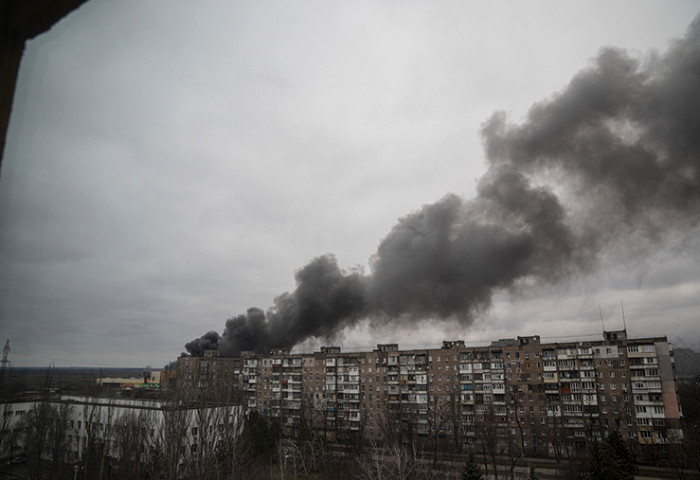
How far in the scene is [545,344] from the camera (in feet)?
140

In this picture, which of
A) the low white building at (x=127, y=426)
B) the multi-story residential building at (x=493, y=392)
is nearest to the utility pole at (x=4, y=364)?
the low white building at (x=127, y=426)

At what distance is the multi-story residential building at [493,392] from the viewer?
37719mm

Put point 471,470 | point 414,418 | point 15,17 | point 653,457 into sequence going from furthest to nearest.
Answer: point 414,418 → point 653,457 → point 471,470 → point 15,17

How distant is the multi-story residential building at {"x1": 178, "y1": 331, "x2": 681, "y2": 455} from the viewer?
37.7 meters

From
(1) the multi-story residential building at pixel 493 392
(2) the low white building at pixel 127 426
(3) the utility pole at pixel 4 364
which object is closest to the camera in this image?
(3) the utility pole at pixel 4 364

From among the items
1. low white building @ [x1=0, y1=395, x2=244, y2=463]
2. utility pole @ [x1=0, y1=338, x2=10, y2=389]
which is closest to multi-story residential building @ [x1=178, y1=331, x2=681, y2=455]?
low white building @ [x1=0, y1=395, x2=244, y2=463]

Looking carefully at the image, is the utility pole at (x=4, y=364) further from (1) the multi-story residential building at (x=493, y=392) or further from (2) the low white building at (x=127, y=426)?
(1) the multi-story residential building at (x=493, y=392)

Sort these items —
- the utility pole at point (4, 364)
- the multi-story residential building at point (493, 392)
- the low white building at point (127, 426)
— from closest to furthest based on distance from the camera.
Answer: the utility pole at point (4, 364), the low white building at point (127, 426), the multi-story residential building at point (493, 392)

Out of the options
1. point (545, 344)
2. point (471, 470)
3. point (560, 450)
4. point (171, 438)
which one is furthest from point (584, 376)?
point (171, 438)

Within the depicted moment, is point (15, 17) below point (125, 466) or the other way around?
the other way around

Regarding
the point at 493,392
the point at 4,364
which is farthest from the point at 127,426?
the point at 493,392

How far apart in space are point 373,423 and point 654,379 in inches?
1130

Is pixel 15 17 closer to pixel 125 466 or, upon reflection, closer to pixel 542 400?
pixel 125 466

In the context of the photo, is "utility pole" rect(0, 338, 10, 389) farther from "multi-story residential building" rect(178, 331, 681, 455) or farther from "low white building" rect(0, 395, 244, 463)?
"multi-story residential building" rect(178, 331, 681, 455)
